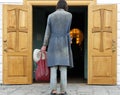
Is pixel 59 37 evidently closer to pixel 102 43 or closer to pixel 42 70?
pixel 42 70

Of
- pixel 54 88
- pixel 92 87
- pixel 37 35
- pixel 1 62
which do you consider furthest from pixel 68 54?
pixel 37 35

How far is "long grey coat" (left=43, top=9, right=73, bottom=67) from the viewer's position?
7.77 m

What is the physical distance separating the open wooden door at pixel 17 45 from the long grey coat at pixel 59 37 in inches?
89.1

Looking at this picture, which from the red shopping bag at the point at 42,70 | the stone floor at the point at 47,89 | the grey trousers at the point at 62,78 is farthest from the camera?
the stone floor at the point at 47,89

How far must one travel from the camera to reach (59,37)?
25.6ft

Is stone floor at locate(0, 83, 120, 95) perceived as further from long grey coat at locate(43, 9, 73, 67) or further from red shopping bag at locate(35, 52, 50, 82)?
long grey coat at locate(43, 9, 73, 67)

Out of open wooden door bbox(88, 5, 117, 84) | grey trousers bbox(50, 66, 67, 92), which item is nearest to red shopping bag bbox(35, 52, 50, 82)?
grey trousers bbox(50, 66, 67, 92)

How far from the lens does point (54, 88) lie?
25.9ft

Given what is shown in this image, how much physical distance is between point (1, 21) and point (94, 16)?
8.74 feet

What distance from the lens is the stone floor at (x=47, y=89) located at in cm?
850

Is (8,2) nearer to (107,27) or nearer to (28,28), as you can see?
(28,28)

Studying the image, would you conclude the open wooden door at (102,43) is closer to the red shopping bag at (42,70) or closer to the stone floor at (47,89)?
the stone floor at (47,89)

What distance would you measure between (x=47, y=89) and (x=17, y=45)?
5.44ft

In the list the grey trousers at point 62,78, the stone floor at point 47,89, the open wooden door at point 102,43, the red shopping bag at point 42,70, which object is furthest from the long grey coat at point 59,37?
the open wooden door at point 102,43
